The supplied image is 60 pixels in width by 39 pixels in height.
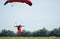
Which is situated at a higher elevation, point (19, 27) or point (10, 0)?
point (10, 0)

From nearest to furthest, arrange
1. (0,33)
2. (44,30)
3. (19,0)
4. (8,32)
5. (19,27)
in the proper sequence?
(19,0) < (19,27) < (0,33) < (8,32) < (44,30)

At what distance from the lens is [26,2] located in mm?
19875

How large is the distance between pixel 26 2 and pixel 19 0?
0.59m

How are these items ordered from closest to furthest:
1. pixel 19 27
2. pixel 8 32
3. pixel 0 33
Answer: pixel 19 27
pixel 0 33
pixel 8 32

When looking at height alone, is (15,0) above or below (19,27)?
above

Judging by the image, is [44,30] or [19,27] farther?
[44,30]

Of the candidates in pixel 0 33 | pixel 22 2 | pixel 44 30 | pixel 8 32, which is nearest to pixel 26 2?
pixel 22 2

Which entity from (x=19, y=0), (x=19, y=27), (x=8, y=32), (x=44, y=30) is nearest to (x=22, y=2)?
(x=19, y=0)

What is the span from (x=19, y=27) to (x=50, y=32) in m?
22.0

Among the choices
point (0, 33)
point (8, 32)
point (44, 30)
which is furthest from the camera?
point (44, 30)

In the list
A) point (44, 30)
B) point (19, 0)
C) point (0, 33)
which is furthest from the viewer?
point (44, 30)

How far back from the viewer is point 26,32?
152ft

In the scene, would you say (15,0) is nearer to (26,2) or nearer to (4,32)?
(26,2)

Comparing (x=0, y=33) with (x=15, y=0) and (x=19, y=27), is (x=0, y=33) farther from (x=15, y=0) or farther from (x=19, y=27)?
(x=15, y=0)
